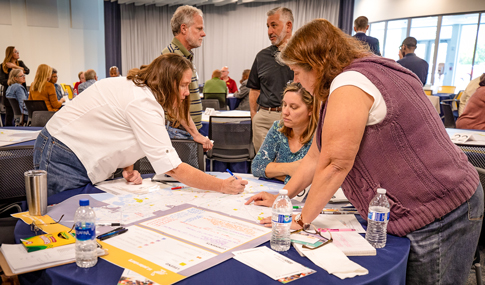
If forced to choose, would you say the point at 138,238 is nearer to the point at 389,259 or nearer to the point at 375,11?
the point at 389,259

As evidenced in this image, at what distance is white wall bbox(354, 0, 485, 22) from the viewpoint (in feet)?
30.4

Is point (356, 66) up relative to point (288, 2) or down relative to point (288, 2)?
down

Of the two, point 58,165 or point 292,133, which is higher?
point 292,133

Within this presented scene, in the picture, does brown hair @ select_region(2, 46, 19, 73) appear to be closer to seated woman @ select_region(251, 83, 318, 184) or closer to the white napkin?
seated woman @ select_region(251, 83, 318, 184)

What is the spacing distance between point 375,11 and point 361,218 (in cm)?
1094

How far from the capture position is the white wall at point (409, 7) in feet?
30.4

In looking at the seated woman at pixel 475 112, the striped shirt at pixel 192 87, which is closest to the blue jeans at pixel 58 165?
the striped shirt at pixel 192 87

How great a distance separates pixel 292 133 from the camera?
2.28m

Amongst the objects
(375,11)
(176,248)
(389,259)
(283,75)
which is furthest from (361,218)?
(375,11)

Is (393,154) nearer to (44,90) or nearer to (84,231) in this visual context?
(84,231)

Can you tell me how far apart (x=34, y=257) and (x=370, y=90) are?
1183 millimetres

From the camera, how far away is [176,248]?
3.89 ft

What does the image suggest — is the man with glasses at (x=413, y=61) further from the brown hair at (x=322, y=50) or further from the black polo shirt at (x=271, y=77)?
the brown hair at (x=322, y=50)

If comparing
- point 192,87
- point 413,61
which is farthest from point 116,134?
point 413,61
